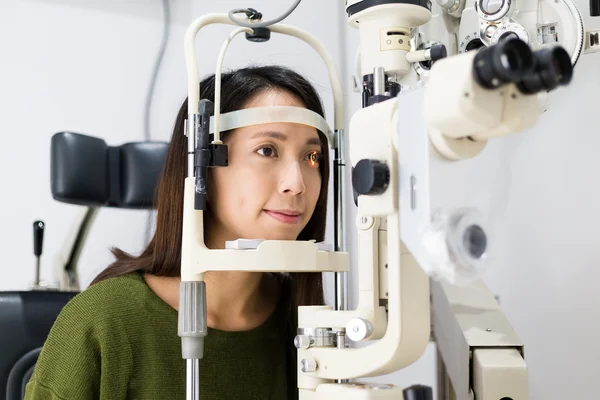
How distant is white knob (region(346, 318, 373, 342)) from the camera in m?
0.94

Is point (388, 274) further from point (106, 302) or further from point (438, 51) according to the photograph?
point (106, 302)

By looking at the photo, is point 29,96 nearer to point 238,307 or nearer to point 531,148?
point 238,307

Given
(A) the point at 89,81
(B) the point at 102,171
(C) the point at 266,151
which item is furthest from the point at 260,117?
(A) the point at 89,81

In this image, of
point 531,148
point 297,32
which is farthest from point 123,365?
point 531,148

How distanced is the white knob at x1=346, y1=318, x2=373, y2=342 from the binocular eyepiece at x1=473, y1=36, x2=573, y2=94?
369 millimetres

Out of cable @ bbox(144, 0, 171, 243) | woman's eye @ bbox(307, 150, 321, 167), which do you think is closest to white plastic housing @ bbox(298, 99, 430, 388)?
woman's eye @ bbox(307, 150, 321, 167)

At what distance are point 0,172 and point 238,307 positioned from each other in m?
1.14

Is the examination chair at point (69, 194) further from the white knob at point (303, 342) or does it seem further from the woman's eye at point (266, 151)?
the white knob at point (303, 342)

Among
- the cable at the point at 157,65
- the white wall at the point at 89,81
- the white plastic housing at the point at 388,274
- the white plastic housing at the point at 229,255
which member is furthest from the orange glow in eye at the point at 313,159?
the cable at the point at 157,65

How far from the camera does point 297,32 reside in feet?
4.12

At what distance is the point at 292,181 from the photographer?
1238 mm

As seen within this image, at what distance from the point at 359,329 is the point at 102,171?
1.01m

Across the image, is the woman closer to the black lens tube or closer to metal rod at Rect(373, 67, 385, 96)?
metal rod at Rect(373, 67, 385, 96)

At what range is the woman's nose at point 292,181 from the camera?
1.24 meters
